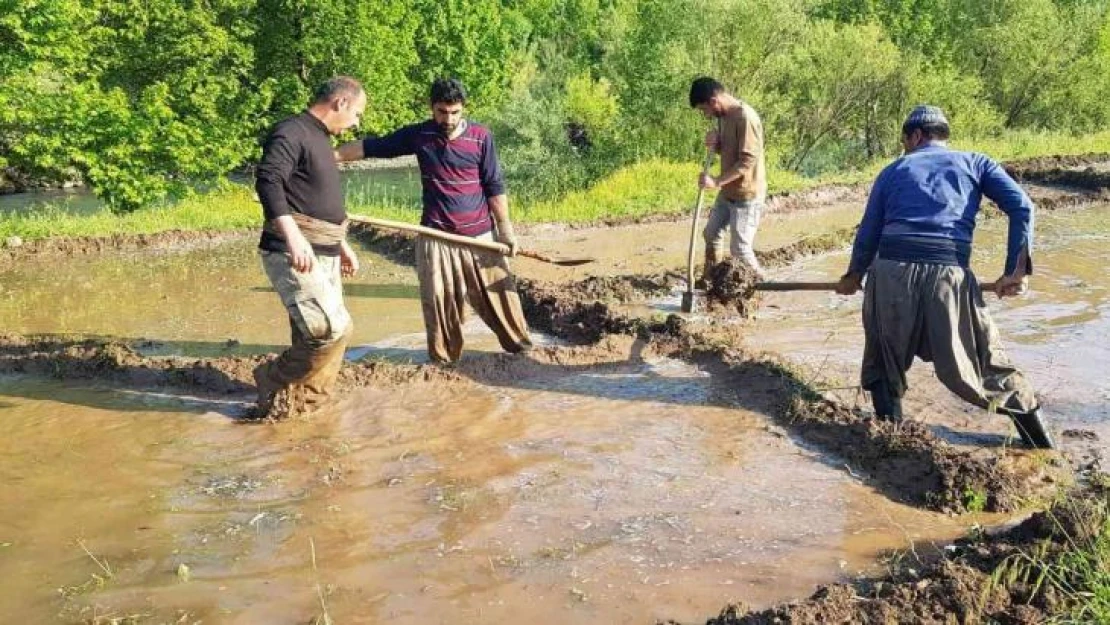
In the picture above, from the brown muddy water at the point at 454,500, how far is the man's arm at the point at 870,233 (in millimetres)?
1045

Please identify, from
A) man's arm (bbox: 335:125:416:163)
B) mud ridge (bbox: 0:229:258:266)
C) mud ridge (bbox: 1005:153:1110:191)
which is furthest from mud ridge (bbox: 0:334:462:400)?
mud ridge (bbox: 1005:153:1110:191)

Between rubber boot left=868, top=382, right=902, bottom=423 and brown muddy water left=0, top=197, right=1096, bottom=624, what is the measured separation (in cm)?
55

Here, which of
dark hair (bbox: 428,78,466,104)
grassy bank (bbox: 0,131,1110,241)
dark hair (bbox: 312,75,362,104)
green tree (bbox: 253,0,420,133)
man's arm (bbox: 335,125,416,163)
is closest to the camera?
dark hair (bbox: 312,75,362,104)

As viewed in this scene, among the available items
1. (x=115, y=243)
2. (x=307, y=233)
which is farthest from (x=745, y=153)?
(x=115, y=243)

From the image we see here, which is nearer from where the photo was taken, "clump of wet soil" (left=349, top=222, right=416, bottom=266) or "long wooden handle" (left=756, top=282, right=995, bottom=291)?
"long wooden handle" (left=756, top=282, right=995, bottom=291)

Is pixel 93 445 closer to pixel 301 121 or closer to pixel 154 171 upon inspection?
pixel 301 121

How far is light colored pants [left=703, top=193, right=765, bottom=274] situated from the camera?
292 inches

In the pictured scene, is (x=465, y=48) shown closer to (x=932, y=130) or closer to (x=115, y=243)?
(x=115, y=243)

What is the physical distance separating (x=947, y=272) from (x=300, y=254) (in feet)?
11.2

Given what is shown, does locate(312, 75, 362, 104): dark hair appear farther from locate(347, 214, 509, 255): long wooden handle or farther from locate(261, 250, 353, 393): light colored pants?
locate(261, 250, 353, 393): light colored pants

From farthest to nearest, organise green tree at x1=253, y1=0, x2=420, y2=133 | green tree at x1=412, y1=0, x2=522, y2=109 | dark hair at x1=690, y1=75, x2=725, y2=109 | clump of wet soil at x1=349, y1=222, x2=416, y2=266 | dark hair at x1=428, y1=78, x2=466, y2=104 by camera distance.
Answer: green tree at x1=412, y1=0, x2=522, y2=109, green tree at x1=253, y1=0, x2=420, y2=133, clump of wet soil at x1=349, y1=222, x2=416, y2=266, dark hair at x1=690, y1=75, x2=725, y2=109, dark hair at x1=428, y1=78, x2=466, y2=104

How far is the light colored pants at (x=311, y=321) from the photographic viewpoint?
509 centimetres

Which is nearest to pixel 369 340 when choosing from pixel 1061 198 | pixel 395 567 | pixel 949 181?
pixel 395 567

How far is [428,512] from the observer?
420 cm
